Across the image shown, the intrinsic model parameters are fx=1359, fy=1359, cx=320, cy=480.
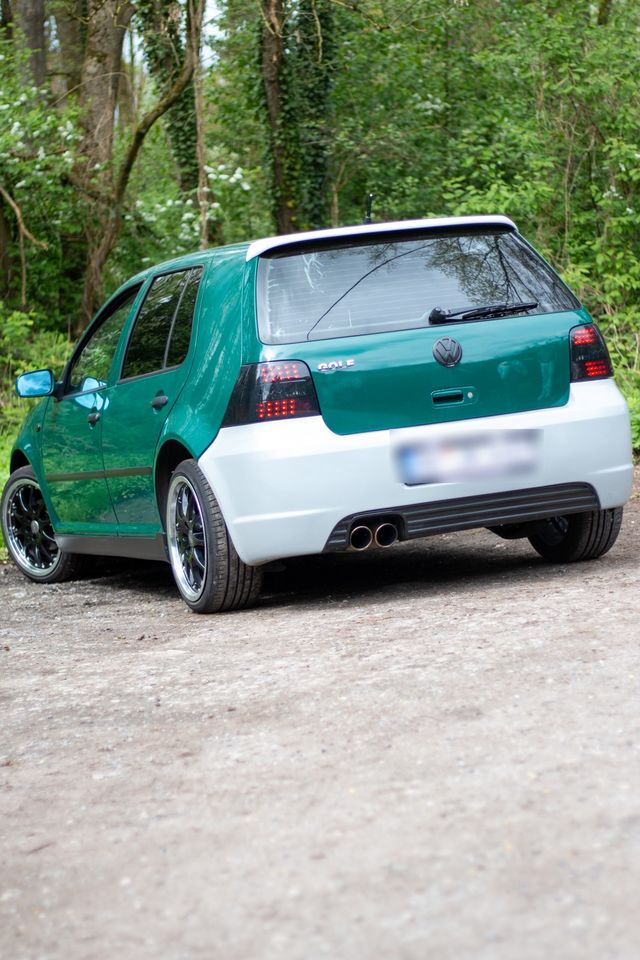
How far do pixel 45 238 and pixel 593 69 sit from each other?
24.3 feet

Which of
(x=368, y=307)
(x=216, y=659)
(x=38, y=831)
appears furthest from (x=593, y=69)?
(x=38, y=831)

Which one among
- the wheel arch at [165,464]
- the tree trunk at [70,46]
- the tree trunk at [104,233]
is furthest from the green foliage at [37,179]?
the wheel arch at [165,464]

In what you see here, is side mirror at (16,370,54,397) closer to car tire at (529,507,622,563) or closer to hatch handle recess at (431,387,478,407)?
hatch handle recess at (431,387,478,407)

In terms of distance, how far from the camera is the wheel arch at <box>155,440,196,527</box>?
6.58 m

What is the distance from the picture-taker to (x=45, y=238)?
18.0 m

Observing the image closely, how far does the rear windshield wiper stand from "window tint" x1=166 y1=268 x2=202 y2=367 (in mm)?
1242

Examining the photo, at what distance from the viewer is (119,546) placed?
7453 millimetres

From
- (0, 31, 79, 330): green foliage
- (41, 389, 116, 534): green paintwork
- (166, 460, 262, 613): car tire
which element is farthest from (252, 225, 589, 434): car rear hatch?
(0, 31, 79, 330): green foliage

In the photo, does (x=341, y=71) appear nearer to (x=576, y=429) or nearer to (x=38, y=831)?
(x=576, y=429)

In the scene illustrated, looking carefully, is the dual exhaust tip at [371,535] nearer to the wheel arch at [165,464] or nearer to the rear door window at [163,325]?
the wheel arch at [165,464]

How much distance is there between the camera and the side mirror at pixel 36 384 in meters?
7.77

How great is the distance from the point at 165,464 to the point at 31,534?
7.46 feet

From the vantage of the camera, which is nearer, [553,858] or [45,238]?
[553,858]

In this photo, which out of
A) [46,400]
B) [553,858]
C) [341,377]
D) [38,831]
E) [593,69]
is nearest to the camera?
[553,858]
